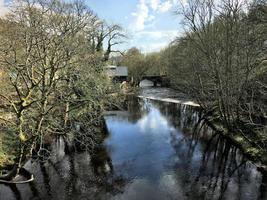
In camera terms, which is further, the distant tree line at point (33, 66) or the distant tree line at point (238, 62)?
the distant tree line at point (238, 62)

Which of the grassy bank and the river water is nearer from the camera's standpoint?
the river water

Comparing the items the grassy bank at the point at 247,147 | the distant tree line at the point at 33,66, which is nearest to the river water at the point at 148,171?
the grassy bank at the point at 247,147

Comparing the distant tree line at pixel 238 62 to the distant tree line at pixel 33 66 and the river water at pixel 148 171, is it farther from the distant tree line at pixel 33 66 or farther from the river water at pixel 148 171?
the distant tree line at pixel 33 66

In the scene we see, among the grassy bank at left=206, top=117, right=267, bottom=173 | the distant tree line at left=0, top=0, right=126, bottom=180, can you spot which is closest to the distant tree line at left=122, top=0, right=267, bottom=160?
the grassy bank at left=206, top=117, right=267, bottom=173

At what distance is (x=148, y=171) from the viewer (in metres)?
17.8

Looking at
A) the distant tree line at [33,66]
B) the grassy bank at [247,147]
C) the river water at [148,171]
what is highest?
the distant tree line at [33,66]

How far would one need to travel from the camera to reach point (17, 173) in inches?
642

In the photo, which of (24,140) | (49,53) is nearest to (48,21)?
(49,53)

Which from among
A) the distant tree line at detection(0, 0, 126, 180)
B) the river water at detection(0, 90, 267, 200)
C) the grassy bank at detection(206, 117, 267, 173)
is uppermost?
the distant tree line at detection(0, 0, 126, 180)

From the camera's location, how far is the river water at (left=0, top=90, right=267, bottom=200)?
48.8 ft

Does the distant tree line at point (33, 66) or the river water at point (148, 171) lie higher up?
the distant tree line at point (33, 66)

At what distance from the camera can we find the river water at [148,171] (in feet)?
48.8

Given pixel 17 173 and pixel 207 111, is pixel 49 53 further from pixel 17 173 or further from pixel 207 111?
pixel 207 111

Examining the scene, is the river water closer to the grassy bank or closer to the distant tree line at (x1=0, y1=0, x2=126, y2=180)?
the grassy bank
